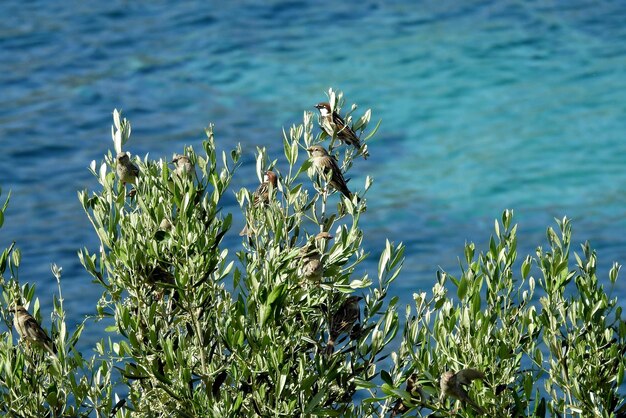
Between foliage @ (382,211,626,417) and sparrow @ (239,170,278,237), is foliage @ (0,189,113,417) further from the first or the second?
foliage @ (382,211,626,417)

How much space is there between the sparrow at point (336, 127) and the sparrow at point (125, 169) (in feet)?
2.04

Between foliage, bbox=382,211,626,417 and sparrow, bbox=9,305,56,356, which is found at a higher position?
sparrow, bbox=9,305,56,356

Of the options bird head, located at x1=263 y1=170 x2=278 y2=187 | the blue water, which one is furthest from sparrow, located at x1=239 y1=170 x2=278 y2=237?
→ the blue water


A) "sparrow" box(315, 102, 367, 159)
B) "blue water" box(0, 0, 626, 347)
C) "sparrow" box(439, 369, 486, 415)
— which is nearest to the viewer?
→ "sparrow" box(439, 369, 486, 415)

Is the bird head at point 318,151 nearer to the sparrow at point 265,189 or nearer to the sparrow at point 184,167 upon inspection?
→ the sparrow at point 265,189

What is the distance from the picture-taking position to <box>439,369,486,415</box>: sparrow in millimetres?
3088

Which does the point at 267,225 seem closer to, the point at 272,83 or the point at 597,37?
the point at 272,83

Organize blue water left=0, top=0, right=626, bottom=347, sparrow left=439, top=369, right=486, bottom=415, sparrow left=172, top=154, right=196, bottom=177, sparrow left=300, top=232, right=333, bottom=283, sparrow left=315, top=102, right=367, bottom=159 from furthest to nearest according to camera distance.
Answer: blue water left=0, top=0, right=626, bottom=347 → sparrow left=315, top=102, right=367, bottom=159 → sparrow left=172, top=154, right=196, bottom=177 → sparrow left=300, top=232, right=333, bottom=283 → sparrow left=439, top=369, right=486, bottom=415

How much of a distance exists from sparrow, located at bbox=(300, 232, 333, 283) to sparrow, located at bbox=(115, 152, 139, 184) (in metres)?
0.59

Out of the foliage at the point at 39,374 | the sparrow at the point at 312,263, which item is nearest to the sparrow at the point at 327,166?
the sparrow at the point at 312,263

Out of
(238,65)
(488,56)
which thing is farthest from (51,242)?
(488,56)

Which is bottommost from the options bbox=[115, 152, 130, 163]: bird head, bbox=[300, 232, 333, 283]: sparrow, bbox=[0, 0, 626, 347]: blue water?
bbox=[0, 0, 626, 347]: blue water

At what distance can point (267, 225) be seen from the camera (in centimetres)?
358

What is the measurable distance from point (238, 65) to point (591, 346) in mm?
10168
